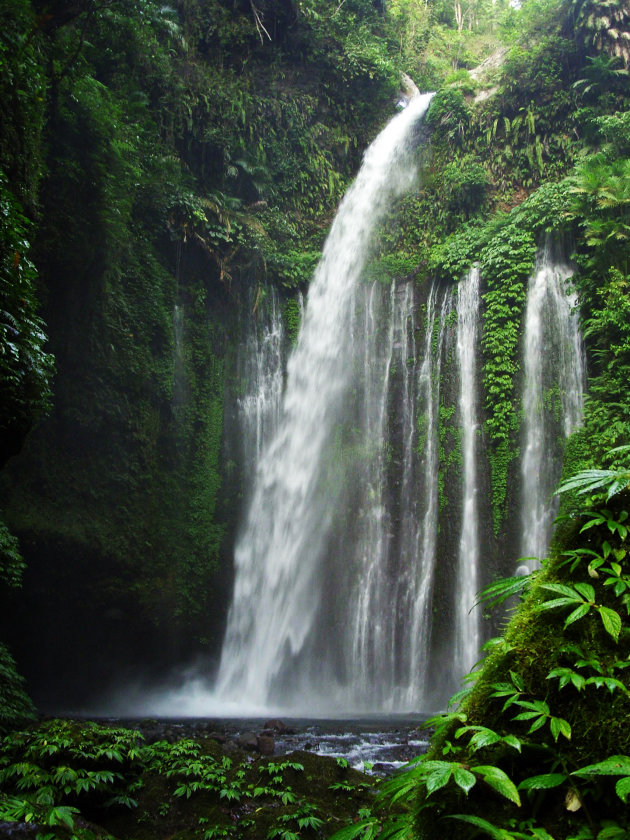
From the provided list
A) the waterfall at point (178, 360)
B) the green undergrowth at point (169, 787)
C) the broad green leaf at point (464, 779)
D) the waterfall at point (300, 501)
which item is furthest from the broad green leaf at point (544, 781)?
the waterfall at point (178, 360)

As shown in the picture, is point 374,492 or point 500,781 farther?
point 374,492

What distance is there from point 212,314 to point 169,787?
34.5 feet

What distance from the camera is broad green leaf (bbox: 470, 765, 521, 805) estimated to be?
105 cm

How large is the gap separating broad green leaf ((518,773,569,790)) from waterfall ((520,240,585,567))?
30.8ft

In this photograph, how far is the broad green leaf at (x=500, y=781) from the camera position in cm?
105

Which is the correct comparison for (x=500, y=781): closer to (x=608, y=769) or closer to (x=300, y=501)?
(x=608, y=769)

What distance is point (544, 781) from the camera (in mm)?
1115

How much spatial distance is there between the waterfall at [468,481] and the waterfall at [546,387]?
0.97 m

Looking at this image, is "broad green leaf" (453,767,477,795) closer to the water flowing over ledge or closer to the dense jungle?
the dense jungle

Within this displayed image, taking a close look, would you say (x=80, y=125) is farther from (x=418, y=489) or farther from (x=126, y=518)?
(x=418, y=489)

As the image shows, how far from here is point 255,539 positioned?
12070 millimetres

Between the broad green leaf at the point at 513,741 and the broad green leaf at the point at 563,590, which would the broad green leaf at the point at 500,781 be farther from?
the broad green leaf at the point at 563,590

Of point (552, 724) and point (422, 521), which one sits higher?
point (422, 521)

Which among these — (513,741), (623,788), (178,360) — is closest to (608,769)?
(623,788)
